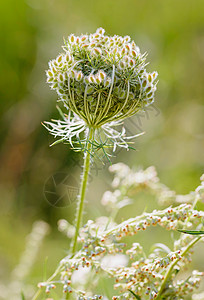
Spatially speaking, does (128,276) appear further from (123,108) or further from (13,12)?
(13,12)

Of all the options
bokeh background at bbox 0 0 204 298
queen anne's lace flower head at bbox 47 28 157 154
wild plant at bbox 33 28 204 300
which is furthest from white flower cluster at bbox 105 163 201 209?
bokeh background at bbox 0 0 204 298

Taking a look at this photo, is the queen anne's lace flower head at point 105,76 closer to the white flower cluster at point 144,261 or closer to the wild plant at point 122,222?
the wild plant at point 122,222

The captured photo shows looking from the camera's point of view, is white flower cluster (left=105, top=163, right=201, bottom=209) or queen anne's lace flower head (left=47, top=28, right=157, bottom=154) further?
white flower cluster (left=105, top=163, right=201, bottom=209)

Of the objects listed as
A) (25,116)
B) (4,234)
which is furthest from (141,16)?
(4,234)

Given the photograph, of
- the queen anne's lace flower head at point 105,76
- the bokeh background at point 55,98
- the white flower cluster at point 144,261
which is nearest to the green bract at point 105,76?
the queen anne's lace flower head at point 105,76

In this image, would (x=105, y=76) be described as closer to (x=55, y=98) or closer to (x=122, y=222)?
(x=122, y=222)

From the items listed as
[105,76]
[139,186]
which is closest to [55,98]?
[139,186]

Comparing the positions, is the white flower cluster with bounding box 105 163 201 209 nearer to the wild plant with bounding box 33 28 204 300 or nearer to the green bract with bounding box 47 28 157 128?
the wild plant with bounding box 33 28 204 300
